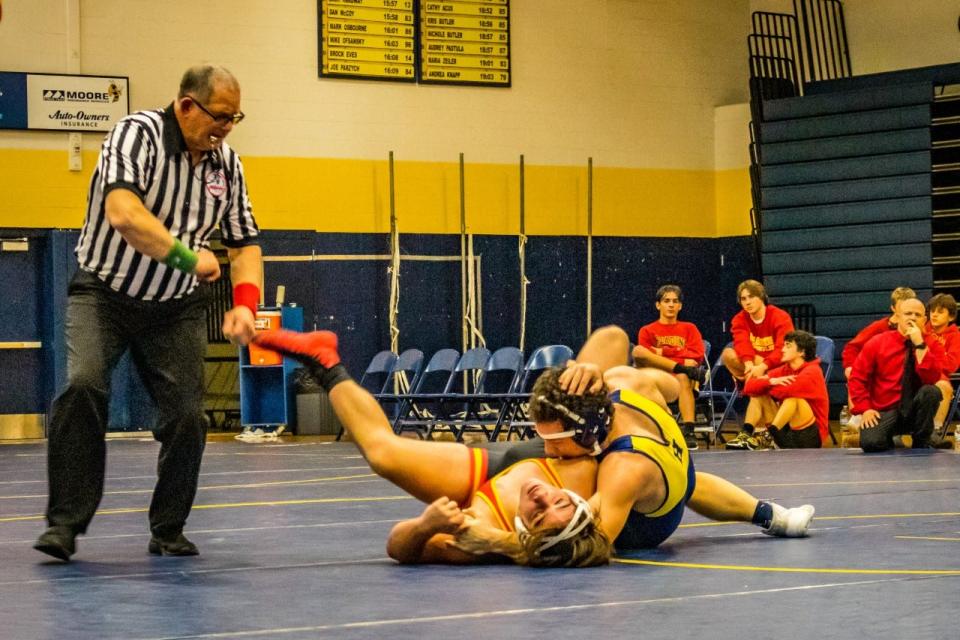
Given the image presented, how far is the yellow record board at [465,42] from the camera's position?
1468 cm

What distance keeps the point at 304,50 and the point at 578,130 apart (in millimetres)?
2968

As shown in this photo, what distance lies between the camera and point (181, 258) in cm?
388

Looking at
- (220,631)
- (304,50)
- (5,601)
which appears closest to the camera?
(220,631)

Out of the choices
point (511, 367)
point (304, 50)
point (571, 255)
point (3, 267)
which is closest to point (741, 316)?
point (511, 367)

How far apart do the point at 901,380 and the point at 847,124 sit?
5268 mm

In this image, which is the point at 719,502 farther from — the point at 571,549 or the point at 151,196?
the point at 151,196

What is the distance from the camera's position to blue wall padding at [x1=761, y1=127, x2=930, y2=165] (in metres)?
13.7

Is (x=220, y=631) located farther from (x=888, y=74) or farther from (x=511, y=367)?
(x=888, y=74)

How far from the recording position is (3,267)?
13.4m

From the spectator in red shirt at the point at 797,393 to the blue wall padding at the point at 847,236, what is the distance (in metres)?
3.86

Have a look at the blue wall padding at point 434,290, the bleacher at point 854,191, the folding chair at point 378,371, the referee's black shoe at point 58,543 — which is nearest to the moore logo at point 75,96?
the blue wall padding at point 434,290

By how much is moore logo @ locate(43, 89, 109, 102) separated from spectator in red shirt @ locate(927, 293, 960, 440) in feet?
24.2

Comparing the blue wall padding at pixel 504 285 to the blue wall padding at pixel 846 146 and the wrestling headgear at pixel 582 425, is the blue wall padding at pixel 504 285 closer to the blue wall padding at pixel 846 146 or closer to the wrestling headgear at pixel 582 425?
the blue wall padding at pixel 846 146

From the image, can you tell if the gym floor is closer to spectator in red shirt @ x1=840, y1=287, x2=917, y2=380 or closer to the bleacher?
spectator in red shirt @ x1=840, y1=287, x2=917, y2=380
